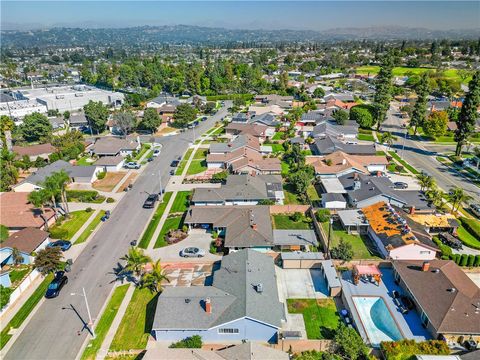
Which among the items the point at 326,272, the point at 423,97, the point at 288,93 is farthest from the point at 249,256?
the point at 288,93

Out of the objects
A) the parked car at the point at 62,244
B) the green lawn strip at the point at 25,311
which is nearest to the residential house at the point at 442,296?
the green lawn strip at the point at 25,311

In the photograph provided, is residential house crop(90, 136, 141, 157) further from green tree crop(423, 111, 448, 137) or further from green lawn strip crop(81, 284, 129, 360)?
green tree crop(423, 111, 448, 137)

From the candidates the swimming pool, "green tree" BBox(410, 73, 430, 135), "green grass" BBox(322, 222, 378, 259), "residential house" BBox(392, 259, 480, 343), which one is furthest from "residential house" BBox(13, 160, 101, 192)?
"green tree" BBox(410, 73, 430, 135)

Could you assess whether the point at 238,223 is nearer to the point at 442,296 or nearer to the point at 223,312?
the point at 223,312

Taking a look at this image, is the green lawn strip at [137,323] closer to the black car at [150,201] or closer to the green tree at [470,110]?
the black car at [150,201]

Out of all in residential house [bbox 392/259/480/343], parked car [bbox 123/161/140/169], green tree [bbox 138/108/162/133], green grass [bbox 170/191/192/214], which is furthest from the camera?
green tree [bbox 138/108/162/133]

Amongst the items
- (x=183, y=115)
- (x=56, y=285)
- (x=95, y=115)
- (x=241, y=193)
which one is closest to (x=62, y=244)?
(x=56, y=285)

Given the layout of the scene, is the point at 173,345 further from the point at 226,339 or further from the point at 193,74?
the point at 193,74
